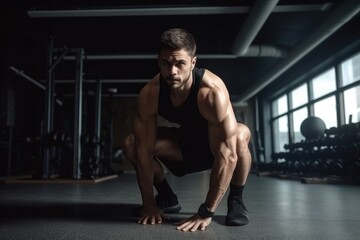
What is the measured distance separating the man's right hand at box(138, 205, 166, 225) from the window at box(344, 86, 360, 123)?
3819 mm

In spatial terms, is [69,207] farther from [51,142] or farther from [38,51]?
[38,51]

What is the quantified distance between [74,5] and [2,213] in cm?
268

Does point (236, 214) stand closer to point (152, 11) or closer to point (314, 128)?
point (152, 11)

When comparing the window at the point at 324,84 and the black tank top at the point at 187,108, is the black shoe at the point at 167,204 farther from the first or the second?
the window at the point at 324,84

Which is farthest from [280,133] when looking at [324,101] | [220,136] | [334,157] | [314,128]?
[220,136]

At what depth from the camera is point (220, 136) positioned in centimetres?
125

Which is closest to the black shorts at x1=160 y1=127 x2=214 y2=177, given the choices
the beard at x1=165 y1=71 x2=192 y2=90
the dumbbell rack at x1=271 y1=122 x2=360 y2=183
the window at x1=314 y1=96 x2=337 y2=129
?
the beard at x1=165 y1=71 x2=192 y2=90

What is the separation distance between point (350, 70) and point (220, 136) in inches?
161

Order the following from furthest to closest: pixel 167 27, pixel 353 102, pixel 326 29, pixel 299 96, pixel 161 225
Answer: pixel 299 96, pixel 353 102, pixel 167 27, pixel 326 29, pixel 161 225

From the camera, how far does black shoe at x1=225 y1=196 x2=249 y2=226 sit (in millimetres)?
1291

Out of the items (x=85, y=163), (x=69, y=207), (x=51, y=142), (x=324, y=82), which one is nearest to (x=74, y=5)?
(x=51, y=142)

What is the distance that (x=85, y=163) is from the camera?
13.7 feet

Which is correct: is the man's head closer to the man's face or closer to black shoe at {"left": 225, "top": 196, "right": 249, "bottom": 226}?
the man's face

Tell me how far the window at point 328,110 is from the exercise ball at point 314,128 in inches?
31.9
